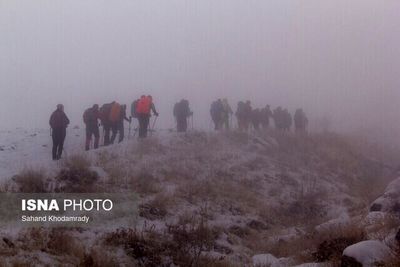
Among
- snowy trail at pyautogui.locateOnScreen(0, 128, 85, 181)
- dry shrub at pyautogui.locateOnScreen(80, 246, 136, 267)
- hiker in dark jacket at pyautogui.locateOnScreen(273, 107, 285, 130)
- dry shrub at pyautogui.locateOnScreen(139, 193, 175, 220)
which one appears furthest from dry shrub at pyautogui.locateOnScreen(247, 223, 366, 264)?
hiker in dark jacket at pyautogui.locateOnScreen(273, 107, 285, 130)

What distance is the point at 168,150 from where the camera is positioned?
60.7 feet

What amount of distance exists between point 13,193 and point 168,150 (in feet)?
26.4

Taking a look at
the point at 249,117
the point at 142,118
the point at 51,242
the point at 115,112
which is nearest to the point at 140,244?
the point at 51,242

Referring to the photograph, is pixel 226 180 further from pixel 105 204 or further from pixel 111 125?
pixel 105 204

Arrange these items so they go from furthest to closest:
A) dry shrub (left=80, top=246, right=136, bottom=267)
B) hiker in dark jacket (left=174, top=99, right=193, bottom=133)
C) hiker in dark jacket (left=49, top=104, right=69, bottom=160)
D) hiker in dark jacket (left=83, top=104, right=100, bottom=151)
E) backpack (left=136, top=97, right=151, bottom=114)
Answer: hiker in dark jacket (left=174, top=99, right=193, bottom=133), backpack (left=136, top=97, right=151, bottom=114), hiker in dark jacket (left=83, top=104, right=100, bottom=151), hiker in dark jacket (left=49, top=104, right=69, bottom=160), dry shrub (left=80, top=246, right=136, bottom=267)

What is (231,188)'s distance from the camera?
1599cm

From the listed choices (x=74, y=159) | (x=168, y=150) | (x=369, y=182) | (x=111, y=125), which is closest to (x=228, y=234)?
(x=74, y=159)

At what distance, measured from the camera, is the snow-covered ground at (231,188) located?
9977mm

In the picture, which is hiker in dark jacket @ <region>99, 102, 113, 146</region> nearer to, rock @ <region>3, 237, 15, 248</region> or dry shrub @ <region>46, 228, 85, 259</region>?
dry shrub @ <region>46, 228, 85, 259</region>

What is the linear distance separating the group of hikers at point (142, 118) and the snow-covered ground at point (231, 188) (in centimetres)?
88

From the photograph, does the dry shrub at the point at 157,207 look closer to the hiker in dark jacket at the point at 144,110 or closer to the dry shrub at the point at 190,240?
the dry shrub at the point at 190,240

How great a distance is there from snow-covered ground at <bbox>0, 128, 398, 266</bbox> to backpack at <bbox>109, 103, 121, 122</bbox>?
1014 mm

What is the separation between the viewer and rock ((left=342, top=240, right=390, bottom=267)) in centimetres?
726

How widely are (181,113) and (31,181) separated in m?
12.3
